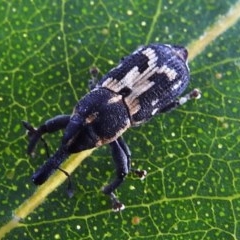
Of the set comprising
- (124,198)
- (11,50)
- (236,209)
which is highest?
(11,50)

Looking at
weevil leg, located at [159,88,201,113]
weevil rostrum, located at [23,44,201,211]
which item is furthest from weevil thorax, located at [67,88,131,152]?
weevil leg, located at [159,88,201,113]

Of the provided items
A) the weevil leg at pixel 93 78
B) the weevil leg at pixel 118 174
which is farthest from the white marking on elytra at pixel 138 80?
the weevil leg at pixel 118 174

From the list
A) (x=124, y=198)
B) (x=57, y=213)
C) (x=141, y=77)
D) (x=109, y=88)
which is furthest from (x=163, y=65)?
(x=57, y=213)

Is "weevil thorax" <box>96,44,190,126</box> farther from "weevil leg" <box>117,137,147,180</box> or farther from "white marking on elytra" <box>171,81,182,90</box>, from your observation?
"weevil leg" <box>117,137,147,180</box>

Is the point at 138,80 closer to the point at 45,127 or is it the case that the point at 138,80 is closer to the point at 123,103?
the point at 123,103

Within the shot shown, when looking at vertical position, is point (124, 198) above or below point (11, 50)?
below

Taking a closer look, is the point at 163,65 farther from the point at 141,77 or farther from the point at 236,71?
the point at 236,71
